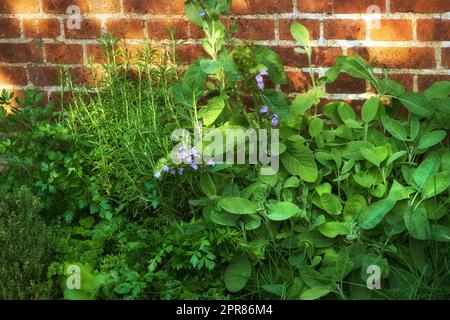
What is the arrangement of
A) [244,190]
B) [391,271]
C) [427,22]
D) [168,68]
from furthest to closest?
[168,68] < [427,22] < [244,190] < [391,271]

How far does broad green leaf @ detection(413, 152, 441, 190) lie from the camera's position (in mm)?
3086

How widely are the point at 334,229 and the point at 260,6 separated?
106 cm

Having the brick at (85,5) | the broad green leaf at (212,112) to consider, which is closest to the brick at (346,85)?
the broad green leaf at (212,112)

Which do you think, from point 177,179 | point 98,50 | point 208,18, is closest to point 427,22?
point 208,18

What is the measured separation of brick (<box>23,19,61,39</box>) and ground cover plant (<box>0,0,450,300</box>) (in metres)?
0.28

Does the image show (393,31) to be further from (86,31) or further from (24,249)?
(24,249)

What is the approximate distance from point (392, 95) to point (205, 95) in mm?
782

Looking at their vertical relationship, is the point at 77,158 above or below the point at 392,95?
below

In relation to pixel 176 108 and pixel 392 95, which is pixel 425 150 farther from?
pixel 176 108

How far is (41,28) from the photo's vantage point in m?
3.71

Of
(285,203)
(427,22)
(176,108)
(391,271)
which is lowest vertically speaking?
(391,271)

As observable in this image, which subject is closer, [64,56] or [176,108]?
[176,108]

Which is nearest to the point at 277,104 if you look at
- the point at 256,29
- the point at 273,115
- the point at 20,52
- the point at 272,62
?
the point at 273,115

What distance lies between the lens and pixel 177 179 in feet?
10.7
